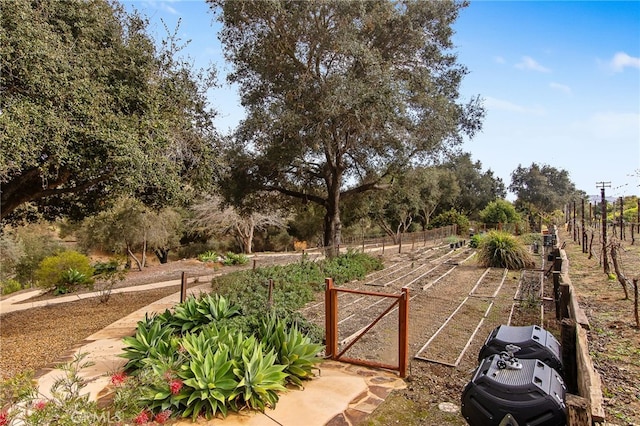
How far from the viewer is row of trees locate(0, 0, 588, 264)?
5.30 metres

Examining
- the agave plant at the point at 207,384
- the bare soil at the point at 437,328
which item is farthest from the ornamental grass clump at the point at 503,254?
the agave plant at the point at 207,384

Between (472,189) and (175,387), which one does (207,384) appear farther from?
(472,189)

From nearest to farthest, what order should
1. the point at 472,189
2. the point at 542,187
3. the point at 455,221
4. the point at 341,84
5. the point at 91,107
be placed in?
the point at 91,107, the point at 341,84, the point at 455,221, the point at 472,189, the point at 542,187

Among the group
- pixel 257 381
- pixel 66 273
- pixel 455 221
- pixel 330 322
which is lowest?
pixel 66 273

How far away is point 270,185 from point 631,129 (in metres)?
10.8

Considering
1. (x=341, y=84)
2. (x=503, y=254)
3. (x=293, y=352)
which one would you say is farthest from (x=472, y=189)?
(x=293, y=352)

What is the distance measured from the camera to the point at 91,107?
563cm

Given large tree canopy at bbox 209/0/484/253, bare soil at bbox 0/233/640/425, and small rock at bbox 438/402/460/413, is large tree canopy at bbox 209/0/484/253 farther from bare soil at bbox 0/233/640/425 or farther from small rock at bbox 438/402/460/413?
small rock at bbox 438/402/460/413

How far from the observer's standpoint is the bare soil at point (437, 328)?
396cm

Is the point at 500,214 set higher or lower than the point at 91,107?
lower

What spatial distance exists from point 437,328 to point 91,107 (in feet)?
20.6

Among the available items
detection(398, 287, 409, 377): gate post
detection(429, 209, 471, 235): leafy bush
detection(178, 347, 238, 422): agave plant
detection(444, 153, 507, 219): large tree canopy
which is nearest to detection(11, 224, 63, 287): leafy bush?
detection(178, 347, 238, 422): agave plant

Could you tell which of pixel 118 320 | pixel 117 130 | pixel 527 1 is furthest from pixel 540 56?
pixel 118 320

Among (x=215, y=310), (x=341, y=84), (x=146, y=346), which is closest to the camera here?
(x=146, y=346)
